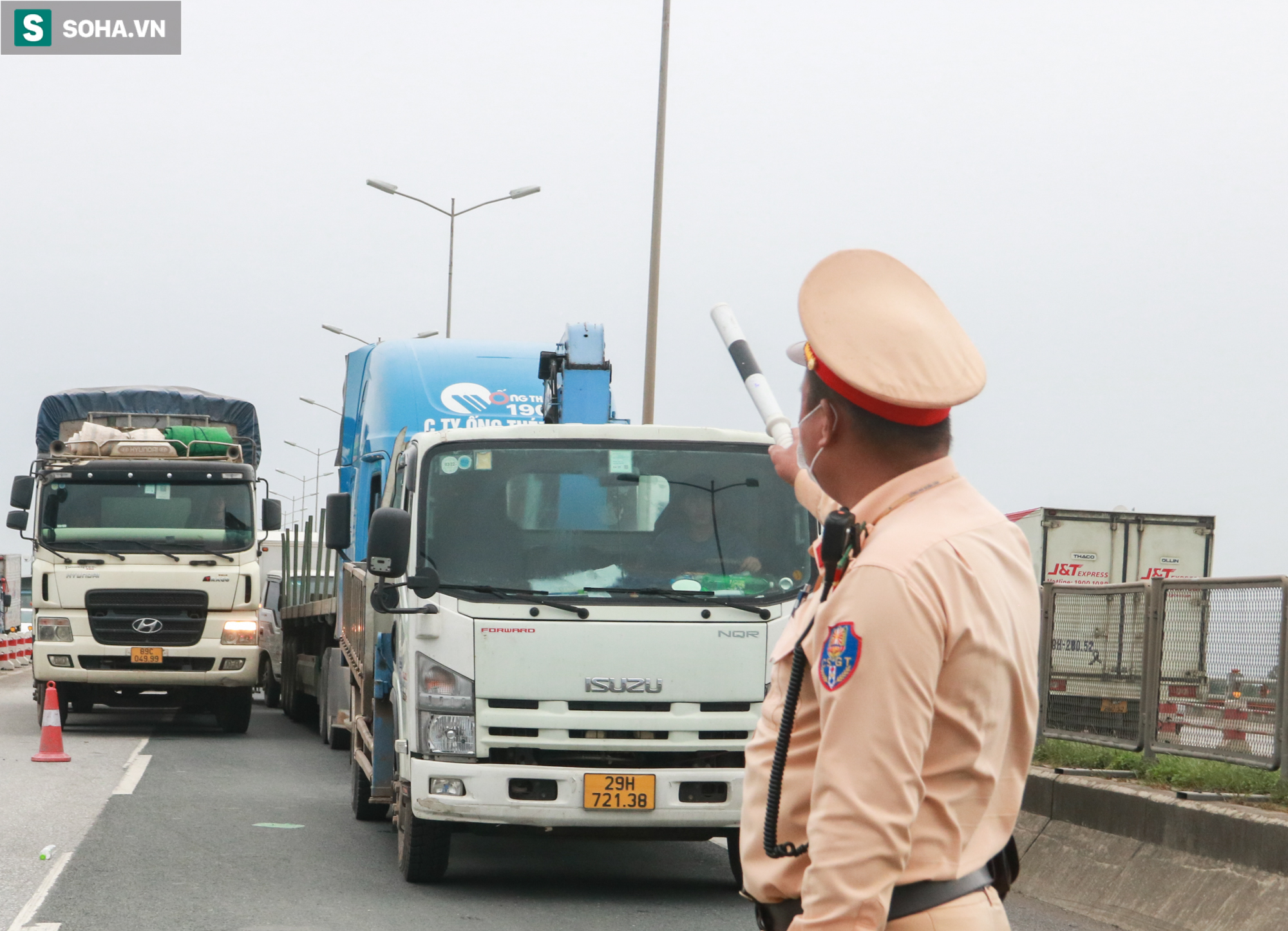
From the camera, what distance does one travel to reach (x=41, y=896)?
8266mm

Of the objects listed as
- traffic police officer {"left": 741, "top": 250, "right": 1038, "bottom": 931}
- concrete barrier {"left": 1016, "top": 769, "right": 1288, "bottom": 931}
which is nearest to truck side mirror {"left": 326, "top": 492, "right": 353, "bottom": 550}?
concrete barrier {"left": 1016, "top": 769, "right": 1288, "bottom": 931}

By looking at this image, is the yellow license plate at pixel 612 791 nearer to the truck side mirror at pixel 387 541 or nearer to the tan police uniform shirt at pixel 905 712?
the truck side mirror at pixel 387 541

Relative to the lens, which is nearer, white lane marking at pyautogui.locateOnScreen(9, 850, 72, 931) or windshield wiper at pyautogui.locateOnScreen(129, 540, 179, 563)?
white lane marking at pyautogui.locateOnScreen(9, 850, 72, 931)

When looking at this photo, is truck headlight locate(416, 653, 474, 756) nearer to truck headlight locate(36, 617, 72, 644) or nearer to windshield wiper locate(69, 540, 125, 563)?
windshield wiper locate(69, 540, 125, 563)

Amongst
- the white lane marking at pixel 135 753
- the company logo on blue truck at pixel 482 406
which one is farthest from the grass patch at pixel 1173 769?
the white lane marking at pixel 135 753

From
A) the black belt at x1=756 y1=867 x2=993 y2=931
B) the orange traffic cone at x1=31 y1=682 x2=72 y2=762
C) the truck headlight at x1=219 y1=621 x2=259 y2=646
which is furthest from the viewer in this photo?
the truck headlight at x1=219 y1=621 x2=259 y2=646

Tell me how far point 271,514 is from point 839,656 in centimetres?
1723

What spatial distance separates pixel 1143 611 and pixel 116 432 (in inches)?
505

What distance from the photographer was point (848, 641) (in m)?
2.08

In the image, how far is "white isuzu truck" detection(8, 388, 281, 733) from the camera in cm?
1812

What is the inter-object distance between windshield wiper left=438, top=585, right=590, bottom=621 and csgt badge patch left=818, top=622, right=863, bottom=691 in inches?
252

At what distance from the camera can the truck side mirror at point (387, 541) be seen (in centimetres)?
839

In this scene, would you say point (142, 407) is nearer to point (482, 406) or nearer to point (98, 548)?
point (98, 548)

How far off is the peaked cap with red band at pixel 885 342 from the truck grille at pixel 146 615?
55.9 feet
